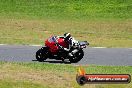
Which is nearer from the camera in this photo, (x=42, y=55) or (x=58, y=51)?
(x=58, y=51)

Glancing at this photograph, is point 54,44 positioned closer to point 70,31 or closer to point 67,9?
point 70,31

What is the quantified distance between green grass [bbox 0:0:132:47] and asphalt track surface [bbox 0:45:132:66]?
231cm

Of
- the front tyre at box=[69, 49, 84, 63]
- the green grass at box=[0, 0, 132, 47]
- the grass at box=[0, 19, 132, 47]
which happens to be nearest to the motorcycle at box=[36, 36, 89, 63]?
the front tyre at box=[69, 49, 84, 63]

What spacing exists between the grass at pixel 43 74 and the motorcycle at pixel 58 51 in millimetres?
1367

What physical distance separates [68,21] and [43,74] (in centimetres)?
2231

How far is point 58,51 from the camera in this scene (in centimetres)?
2388

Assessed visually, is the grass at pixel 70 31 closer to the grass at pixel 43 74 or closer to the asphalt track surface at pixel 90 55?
the asphalt track surface at pixel 90 55

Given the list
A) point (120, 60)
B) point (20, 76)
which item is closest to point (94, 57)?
point (120, 60)

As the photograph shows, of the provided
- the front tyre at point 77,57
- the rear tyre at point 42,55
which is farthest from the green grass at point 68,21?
the front tyre at point 77,57

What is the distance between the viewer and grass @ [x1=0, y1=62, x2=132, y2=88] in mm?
17688

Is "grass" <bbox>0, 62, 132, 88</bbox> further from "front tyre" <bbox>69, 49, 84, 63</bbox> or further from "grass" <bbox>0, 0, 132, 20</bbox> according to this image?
"grass" <bbox>0, 0, 132, 20</bbox>

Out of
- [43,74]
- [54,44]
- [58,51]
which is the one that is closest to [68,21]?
[58,51]

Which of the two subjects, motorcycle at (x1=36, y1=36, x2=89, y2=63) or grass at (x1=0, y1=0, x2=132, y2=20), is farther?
grass at (x1=0, y1=0, x2=132, y2=20)

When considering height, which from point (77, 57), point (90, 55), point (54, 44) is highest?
point (54, 44)
